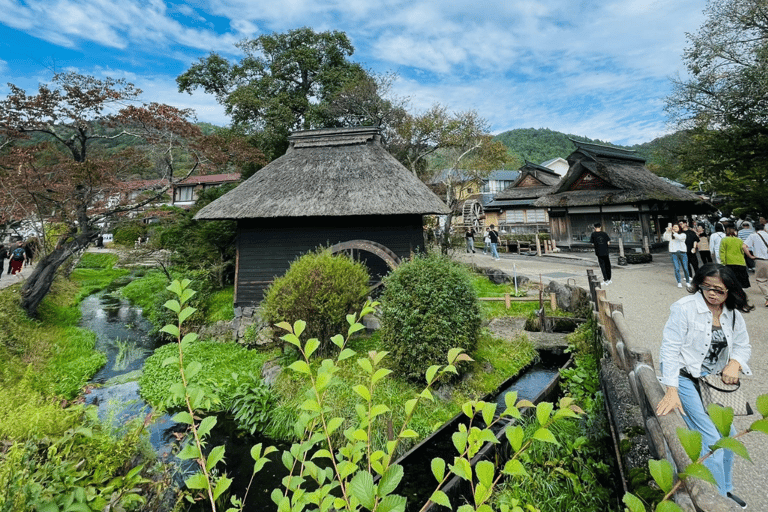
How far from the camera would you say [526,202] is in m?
27.5

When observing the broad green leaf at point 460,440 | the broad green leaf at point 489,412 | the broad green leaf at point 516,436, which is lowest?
the broad green leaf at point 460,440

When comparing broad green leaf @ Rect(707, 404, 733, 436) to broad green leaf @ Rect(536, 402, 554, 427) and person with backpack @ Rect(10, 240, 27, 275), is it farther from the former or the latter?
person with backpack @ Rect(10, 240, 27, 275)

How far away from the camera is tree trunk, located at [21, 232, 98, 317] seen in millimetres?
10047

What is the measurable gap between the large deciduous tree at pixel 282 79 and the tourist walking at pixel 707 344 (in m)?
18.7

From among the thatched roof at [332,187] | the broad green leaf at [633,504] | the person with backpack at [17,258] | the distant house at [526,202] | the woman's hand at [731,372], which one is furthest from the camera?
the distant house at [526,202]

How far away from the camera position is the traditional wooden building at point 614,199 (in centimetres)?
1628

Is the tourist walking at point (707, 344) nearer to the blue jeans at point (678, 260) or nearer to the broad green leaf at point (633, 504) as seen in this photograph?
the broad green leaf at point (633, 504)

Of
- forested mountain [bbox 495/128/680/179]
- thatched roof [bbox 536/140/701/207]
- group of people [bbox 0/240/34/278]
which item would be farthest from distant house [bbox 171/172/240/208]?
forested mountain [bbox 495/128/680/179]

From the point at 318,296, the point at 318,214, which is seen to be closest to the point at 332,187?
the point at 318,214

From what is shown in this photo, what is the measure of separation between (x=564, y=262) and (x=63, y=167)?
19.9 m

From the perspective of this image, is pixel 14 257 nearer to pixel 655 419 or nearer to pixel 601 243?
pixel 655 419

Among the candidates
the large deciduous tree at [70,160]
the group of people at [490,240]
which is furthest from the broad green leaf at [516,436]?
the group of people at [490,240]

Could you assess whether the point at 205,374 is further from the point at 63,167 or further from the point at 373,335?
the point at 63,167

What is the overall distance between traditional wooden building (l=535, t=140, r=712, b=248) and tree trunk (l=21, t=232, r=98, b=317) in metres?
21.0
